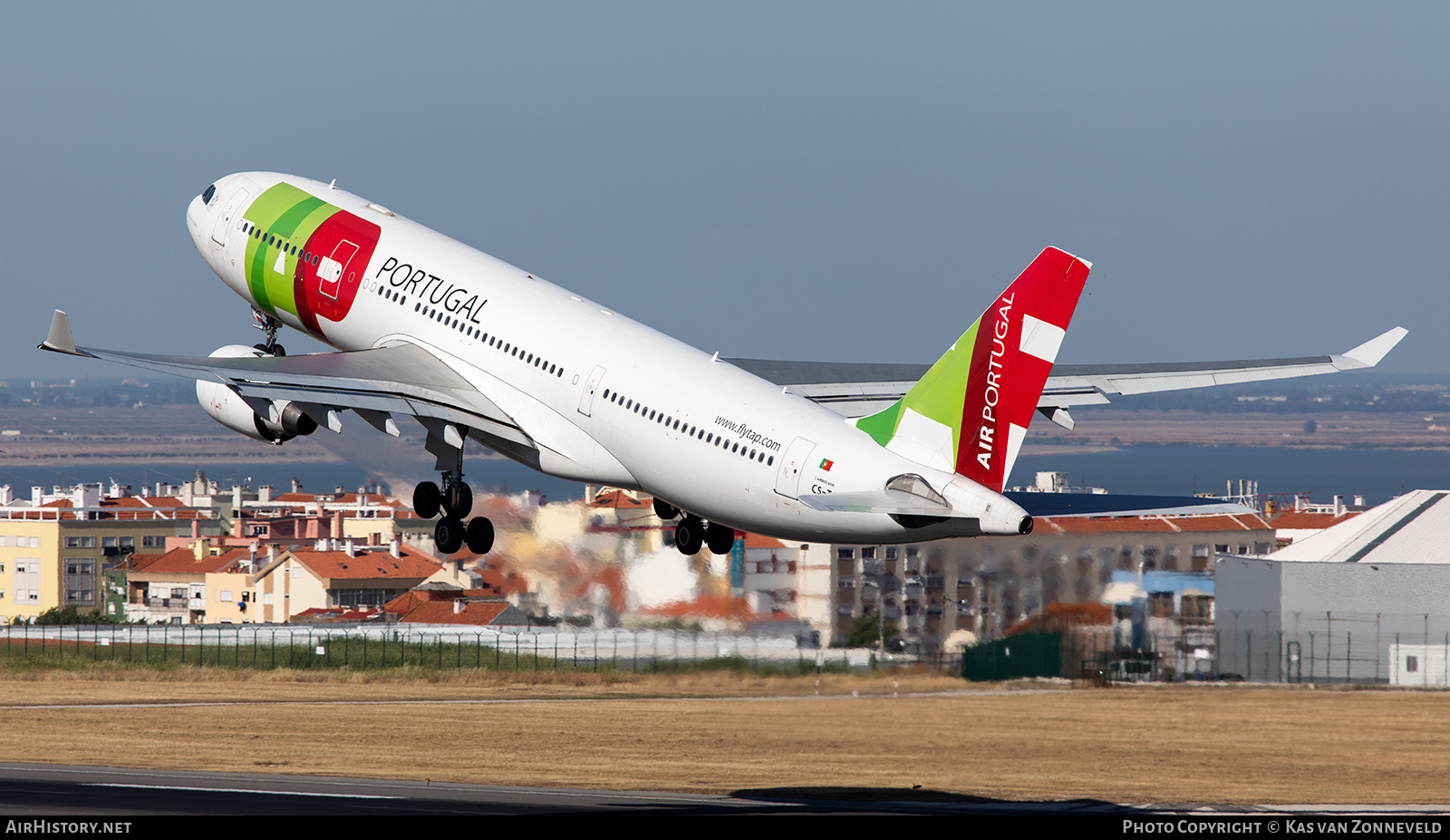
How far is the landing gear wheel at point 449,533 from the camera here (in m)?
41.5

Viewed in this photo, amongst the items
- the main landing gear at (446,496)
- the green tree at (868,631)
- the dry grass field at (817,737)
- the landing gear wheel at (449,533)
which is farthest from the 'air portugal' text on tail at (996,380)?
the green tree at (868,631)

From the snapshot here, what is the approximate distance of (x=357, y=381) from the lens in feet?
129

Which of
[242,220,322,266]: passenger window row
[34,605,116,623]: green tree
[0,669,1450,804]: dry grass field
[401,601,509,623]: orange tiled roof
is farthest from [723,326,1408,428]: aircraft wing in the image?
[34,605,116,623]: green tree

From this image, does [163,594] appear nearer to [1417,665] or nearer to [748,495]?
[1417,665]

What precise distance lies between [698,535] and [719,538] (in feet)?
1.84

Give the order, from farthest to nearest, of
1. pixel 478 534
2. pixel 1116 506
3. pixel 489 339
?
pixel 478 534 < pixel 489 339 < pixel 1116 506

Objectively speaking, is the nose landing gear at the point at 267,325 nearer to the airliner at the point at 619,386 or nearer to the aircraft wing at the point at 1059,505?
the airliner at the point at 619,386

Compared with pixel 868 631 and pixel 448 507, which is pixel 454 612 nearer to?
pixel 868 631

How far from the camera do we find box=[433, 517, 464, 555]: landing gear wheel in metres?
41.5

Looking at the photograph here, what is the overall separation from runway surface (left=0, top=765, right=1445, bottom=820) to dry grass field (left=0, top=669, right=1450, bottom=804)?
1665 millimetres

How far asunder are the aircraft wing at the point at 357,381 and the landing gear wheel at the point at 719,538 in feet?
15.9

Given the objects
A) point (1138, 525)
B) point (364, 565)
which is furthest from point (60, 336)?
point (364, 565)

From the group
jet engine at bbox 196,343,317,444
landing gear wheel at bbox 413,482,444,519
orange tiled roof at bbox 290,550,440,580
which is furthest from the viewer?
orange tiled roof at bbox 290,550,440,580

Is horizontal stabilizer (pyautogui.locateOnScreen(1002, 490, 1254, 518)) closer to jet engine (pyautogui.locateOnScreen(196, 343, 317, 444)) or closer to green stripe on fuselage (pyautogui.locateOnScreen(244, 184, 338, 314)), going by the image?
jet engine (pyautogui.locateOnScreen(196, 343, 317, 444))
